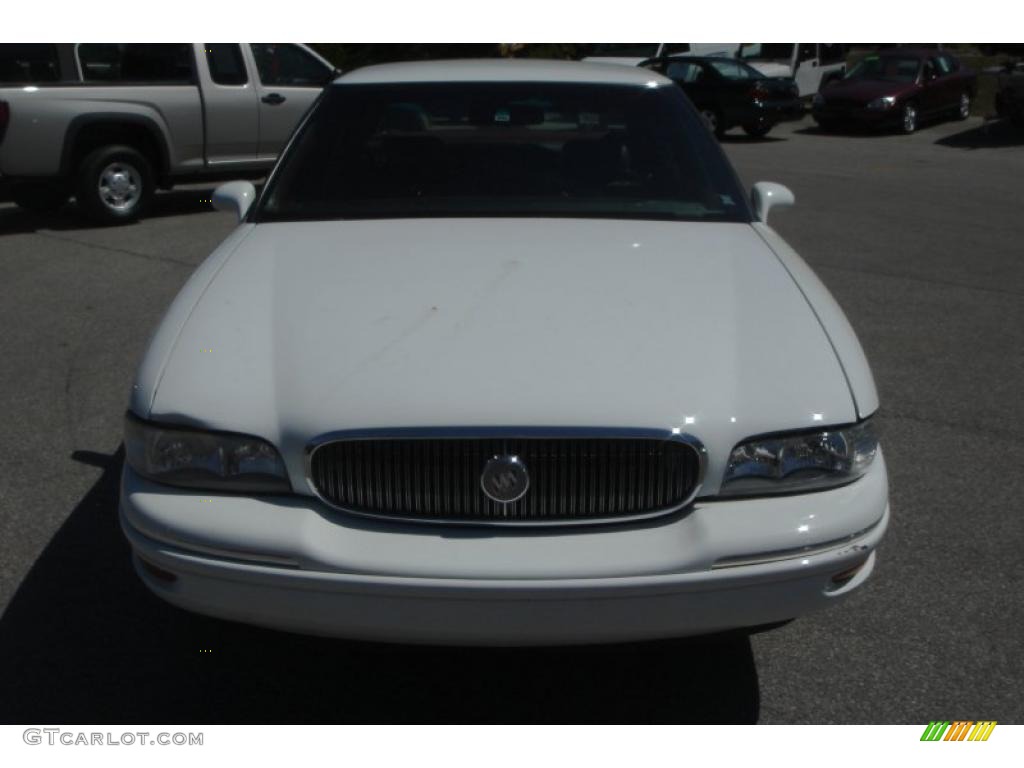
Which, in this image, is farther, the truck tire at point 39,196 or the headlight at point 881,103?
the headlight at point 881,103

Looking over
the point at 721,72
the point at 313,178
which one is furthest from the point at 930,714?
the point at 721,72

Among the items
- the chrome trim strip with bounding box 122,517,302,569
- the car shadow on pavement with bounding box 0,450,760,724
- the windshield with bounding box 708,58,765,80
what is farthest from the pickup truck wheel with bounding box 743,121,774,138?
the chrome trim strip with bounding box 122,517,302,569

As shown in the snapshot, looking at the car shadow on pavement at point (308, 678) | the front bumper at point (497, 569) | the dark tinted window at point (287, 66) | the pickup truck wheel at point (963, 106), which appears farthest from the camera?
the pickup truck wheel at point (963, 106)

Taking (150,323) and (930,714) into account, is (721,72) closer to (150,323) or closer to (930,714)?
(150,323)

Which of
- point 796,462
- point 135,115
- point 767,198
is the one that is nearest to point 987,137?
point 135,115

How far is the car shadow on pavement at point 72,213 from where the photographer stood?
11086 mm

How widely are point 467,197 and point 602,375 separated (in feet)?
4.84

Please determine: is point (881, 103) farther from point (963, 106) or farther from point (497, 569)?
point (497, 569)

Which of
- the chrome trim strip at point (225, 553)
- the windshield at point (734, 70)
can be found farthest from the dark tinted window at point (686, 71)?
the chrome trim strip at point (225, 553)

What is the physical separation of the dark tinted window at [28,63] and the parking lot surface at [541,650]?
11.7 ft

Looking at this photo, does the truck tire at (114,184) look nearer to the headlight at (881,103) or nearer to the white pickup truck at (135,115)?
the white pickup truck at (135,115)

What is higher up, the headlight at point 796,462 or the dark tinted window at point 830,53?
the headlight at point 796,462

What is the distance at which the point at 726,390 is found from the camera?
2.87 meters

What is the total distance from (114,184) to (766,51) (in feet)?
53.3
